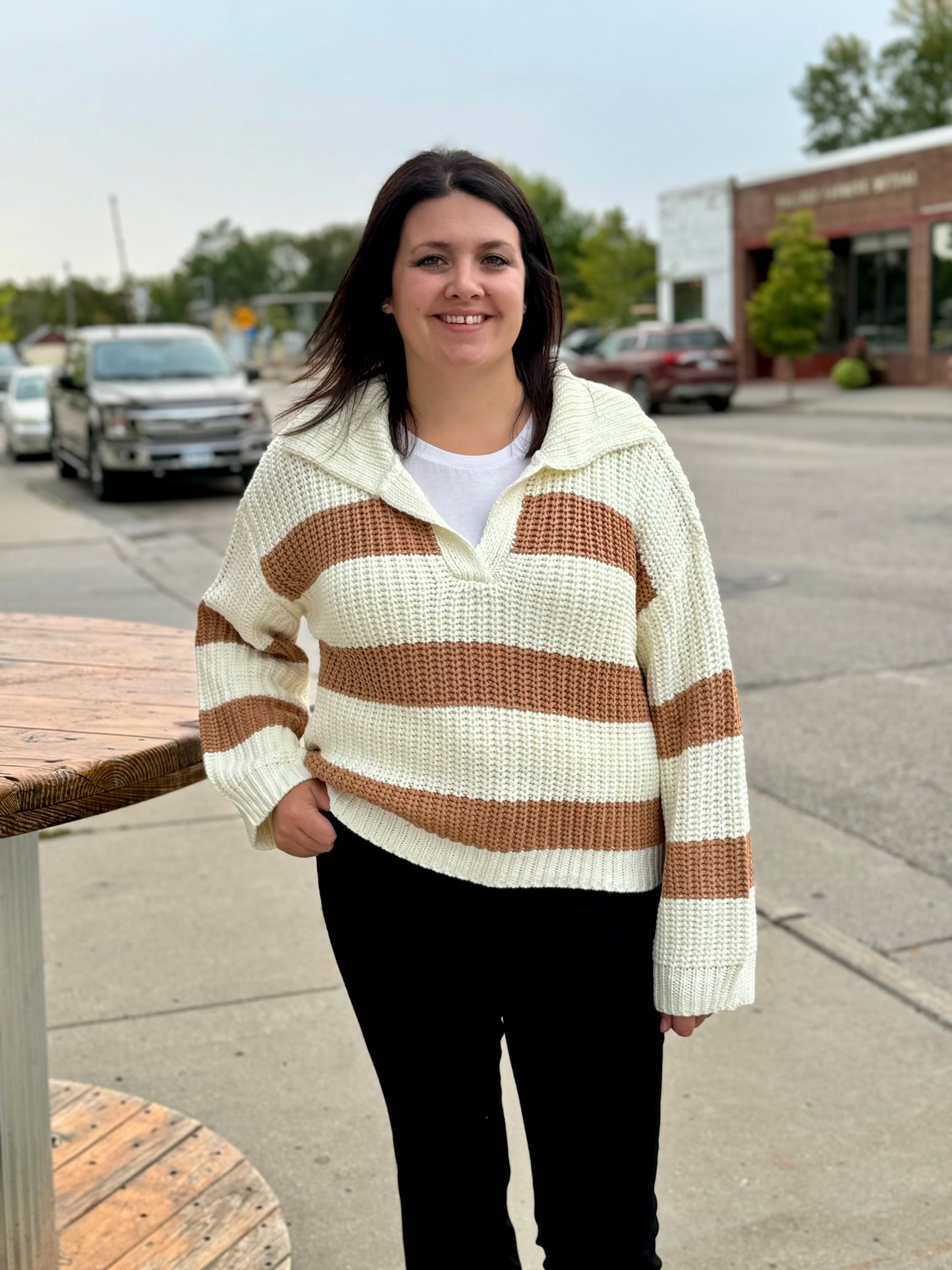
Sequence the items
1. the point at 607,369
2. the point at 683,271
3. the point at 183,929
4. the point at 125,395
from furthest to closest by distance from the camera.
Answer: the point at 683,271, the point at 607,369, the point at 125,395, the point at 183,929

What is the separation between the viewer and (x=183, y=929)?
393 cm

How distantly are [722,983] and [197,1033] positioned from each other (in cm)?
188

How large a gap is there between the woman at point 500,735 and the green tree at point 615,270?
130 feet

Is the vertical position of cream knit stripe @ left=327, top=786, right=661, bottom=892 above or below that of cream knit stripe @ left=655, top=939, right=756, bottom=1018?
above

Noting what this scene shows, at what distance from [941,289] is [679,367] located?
715 cm

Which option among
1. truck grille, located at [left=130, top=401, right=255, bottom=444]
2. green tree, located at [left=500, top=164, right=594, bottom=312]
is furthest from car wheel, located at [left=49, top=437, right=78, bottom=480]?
green tree, located at [left=500, top=164, right=594, bottom=312]

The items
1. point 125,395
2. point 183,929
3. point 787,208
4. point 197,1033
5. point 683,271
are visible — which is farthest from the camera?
point 683,271

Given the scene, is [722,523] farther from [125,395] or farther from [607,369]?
[607,369]

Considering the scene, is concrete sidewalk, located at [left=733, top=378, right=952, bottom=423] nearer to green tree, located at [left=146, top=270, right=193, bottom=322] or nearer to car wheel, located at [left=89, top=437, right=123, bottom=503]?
car wheel, located at [left=89, top=437, right=123, bottom=503]

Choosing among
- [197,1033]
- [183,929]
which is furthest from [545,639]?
[183,929]

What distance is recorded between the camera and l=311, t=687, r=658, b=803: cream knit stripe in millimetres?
1782

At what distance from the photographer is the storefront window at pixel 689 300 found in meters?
36.7

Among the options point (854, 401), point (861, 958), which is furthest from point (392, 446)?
point (854, 401)

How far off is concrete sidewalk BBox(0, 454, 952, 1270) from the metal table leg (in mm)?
493
